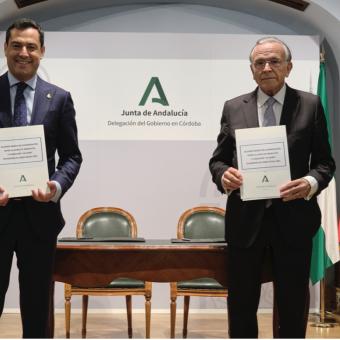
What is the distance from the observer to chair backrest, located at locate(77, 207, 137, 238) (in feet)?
16.4

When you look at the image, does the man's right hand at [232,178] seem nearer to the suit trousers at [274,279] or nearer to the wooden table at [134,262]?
the suit trousers at [274,279]

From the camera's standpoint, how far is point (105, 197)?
6.01 meters

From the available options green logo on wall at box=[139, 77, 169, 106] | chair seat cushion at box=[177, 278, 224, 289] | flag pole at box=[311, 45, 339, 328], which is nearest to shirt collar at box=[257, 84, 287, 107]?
chair seat cushion at box=[177, 278, 224, 289]

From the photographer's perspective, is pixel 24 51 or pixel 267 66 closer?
pixel 24 51

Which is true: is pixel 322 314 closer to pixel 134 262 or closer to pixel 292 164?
pixel 134 262

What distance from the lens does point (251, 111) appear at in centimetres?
276

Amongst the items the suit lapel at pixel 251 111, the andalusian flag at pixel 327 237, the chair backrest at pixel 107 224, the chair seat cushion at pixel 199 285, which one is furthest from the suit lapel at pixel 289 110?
the andalusian flag at pixel 327 237

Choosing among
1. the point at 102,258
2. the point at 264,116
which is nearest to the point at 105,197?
the point at 102,258

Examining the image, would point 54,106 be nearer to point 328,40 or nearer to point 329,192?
point 329,192

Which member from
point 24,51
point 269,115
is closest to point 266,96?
point 269,115

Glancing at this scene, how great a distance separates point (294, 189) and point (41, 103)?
1.16m

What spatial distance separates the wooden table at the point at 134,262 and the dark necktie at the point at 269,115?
87 centimetres

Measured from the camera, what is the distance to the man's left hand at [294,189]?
8.43ft

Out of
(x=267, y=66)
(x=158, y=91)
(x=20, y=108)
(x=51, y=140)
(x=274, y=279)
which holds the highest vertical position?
(x=158, y=91)
